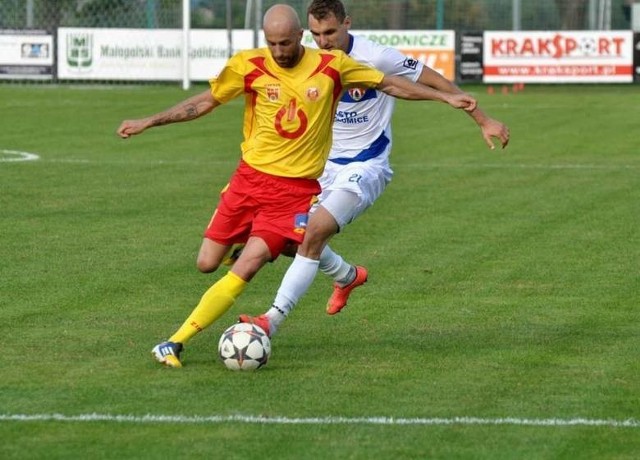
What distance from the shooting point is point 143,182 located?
1898 cm

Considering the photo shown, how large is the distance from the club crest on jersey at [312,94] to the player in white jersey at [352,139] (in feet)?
2.41

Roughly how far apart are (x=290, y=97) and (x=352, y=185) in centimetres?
126

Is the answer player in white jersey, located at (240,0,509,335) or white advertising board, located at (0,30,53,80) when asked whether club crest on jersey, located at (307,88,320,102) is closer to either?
Answer: player in white jersey, located at (240,0,509,335)

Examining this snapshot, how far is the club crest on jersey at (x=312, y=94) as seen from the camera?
8.65 meters

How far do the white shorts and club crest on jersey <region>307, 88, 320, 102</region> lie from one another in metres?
0.86

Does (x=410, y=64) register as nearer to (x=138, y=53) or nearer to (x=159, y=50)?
(x=138, y=53)

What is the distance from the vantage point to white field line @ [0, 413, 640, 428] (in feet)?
23.3

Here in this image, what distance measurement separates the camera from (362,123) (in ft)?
33.7

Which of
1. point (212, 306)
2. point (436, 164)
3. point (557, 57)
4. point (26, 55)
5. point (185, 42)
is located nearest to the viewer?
point (212, 306)

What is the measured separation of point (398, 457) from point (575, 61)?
117 ft

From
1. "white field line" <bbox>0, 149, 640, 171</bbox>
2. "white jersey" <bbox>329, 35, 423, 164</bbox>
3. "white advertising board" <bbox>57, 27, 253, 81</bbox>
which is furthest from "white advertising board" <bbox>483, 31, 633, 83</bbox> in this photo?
"white jersey" <bbox>329, 35, 423, 164</bbox>

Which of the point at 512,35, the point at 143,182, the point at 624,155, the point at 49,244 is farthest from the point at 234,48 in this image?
the point at 49,244

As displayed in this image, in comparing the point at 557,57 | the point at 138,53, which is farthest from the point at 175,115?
the point at 557,57

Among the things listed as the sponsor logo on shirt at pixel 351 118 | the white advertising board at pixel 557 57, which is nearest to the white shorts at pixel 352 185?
the sponsor logo on shirt at pixel 351 118
